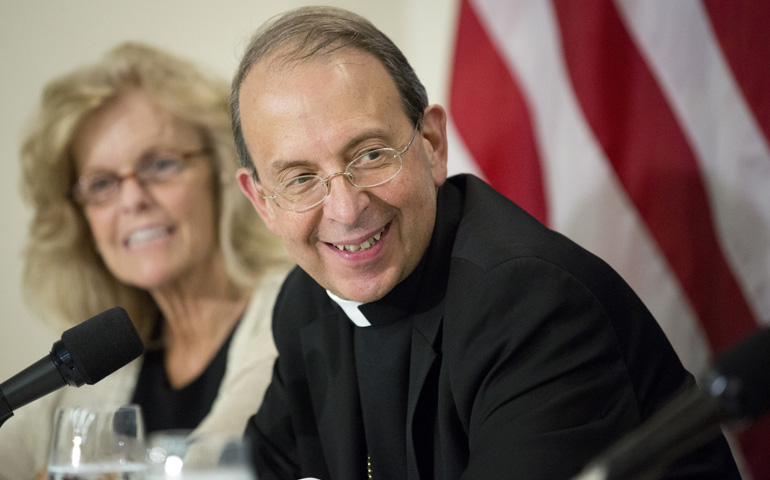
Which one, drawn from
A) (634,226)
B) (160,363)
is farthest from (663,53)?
(160,363)

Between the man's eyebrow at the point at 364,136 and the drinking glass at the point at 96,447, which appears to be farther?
the man's eyebrow at the point at 364,136

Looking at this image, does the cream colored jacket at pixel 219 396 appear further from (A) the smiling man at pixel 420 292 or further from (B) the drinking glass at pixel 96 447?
(B) the drinking glass at pixel 96 447

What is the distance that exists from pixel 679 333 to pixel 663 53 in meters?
0.69

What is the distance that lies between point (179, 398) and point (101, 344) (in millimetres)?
1392

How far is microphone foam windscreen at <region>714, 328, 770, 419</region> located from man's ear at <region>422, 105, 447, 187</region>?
0.81 meters

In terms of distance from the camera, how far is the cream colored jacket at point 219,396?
189 cm

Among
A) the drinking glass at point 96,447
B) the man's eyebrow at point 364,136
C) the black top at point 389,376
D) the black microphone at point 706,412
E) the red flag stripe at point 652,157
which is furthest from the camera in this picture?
the red flag stripe at point 652,157

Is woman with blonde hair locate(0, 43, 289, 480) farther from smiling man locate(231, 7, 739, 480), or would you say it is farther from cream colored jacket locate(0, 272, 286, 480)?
smiling man locate(231, 7, 739, 480)

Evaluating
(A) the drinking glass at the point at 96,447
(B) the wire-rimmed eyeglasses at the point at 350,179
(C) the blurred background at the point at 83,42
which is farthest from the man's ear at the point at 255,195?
(C) the blurred background at the point at 83,42

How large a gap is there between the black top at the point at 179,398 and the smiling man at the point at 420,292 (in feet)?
3.10

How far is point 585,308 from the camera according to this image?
40.6 inches

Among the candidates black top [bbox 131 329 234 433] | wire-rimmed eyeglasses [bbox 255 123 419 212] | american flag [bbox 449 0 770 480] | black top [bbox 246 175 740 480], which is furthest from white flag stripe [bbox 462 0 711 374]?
black top [bbox 131 329 234 433]

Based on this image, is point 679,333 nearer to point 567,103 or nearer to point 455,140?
point 567,103

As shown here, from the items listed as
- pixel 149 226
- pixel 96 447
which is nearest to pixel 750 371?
pixel 96 447
